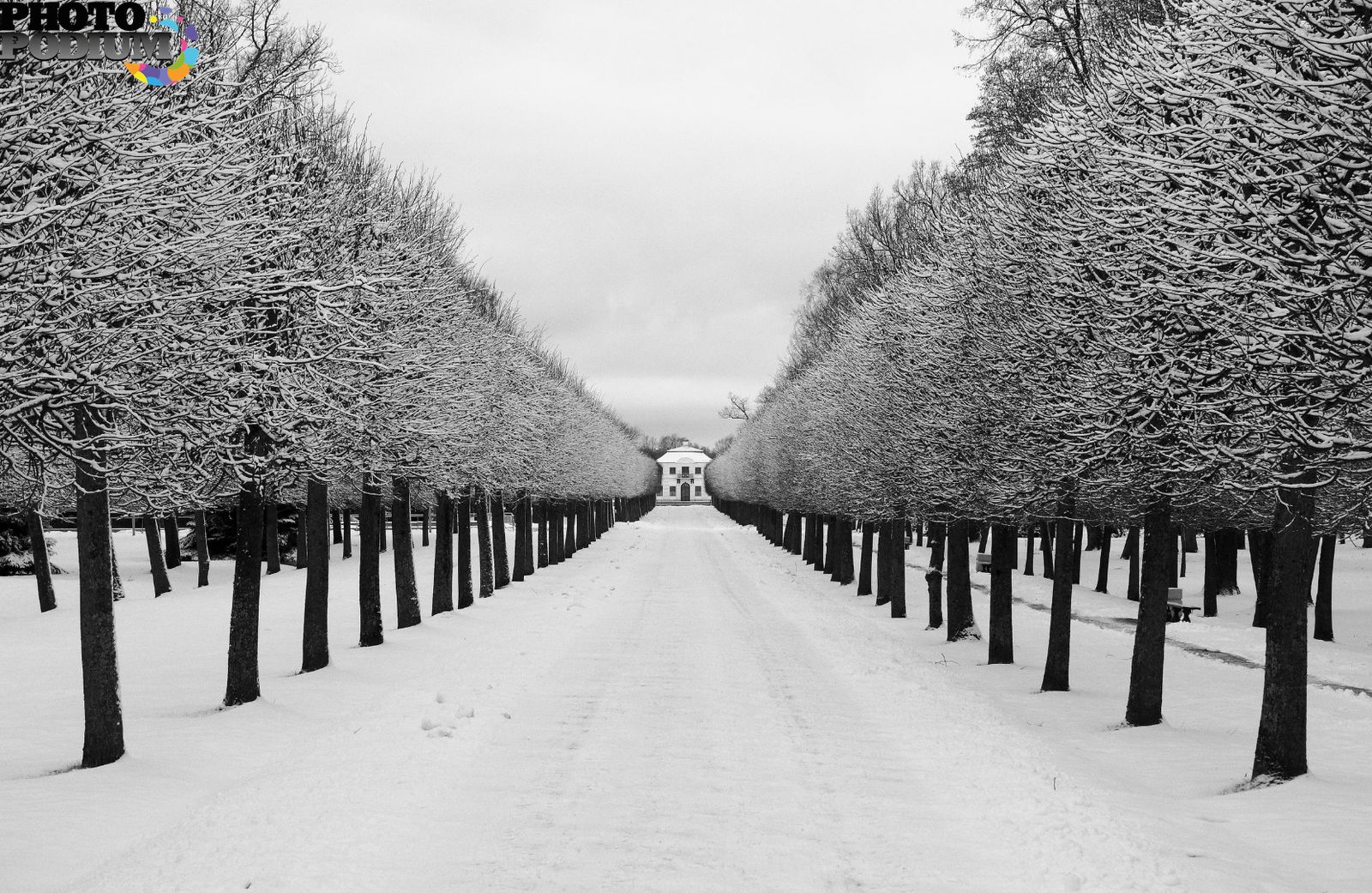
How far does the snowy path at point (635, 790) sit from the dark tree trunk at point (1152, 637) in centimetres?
202

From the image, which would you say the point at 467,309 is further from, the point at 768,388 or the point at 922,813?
the point at 768,388

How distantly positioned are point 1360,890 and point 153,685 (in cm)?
1632

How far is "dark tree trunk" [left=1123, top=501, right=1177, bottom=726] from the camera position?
13.7 m

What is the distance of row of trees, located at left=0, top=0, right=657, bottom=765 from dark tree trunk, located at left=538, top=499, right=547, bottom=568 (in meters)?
22.3

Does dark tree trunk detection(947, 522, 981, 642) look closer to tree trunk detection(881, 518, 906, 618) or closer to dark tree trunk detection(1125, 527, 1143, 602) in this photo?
tree trunk detection(881, 518, 906, 618)

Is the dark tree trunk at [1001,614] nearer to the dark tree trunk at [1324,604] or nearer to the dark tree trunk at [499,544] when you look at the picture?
the dark tree trunk at [1324,604]

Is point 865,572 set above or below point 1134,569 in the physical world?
above

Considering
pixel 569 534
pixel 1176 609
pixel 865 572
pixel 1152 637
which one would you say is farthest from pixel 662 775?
pixel 569 534

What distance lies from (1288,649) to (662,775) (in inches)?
270

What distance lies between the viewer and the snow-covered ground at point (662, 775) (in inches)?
299

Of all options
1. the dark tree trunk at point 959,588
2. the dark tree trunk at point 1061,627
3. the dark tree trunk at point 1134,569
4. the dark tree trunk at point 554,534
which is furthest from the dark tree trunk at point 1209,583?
the dark tree trunk at point 554,534

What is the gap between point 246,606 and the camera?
14.2m

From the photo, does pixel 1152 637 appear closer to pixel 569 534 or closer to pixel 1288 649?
pixel 1288 649

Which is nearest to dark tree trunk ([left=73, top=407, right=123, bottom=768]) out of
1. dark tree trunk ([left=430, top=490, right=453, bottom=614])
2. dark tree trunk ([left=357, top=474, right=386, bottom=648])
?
dark tree trunk ([left=357, top=474, right=386, bottom=648])
